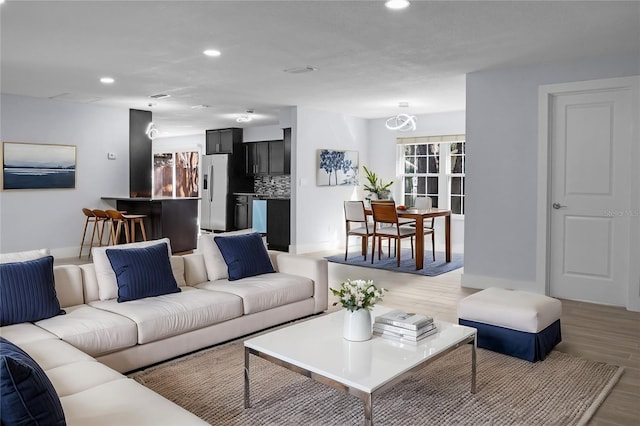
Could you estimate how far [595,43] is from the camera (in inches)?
172

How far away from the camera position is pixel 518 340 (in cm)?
338

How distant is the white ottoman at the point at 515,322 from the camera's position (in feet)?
10.9

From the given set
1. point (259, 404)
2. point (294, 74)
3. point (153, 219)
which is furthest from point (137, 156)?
point (259, 404)

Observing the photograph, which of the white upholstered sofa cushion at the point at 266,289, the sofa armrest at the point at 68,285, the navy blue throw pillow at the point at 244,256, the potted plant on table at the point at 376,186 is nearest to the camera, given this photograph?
the sofa armrest at the point at 68,285

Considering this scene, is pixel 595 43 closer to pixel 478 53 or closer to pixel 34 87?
pixel 478 53

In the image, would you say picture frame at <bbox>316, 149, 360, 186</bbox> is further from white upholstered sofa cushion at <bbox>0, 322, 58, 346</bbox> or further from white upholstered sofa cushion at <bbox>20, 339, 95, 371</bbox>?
white upholstered sofa cushion at <bbox>20, 339, 95, 371</bbox>

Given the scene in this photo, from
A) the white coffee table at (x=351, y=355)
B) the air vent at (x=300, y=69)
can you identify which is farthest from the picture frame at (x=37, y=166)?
the white coffee table at (x=351, y=355)

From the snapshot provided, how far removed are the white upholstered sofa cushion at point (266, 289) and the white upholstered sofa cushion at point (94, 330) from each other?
88 cm

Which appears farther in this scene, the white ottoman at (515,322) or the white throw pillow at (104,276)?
the white throw pillow at (104,276)

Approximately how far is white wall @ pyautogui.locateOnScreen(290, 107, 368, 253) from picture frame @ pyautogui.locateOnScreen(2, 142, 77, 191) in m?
3.44

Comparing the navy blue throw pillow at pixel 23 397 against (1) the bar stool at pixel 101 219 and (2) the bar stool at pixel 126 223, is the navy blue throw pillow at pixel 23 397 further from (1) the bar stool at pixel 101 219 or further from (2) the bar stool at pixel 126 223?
(1) the bar stool at pixel 101 219

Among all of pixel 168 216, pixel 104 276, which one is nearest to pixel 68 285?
pixel 104 276

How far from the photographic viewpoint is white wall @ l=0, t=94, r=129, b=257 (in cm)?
719

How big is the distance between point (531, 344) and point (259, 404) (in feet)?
5.98
